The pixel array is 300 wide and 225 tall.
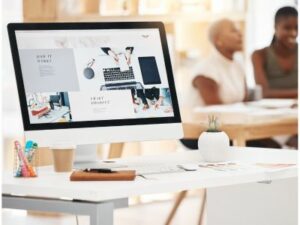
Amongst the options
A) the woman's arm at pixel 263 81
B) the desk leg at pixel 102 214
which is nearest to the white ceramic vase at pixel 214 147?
the desk leg at pixel 102 214

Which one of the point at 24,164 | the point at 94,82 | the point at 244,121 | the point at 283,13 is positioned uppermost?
the point at 283,13

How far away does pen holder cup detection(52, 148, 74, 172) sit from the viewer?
2643 millimetres

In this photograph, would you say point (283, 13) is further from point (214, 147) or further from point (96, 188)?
point (96, 188)

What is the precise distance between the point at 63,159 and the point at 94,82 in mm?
308

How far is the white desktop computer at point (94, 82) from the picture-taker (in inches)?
108

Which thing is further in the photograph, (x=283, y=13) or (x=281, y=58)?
(x=281, y=58)

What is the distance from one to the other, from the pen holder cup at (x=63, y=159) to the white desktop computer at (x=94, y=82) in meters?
0.04

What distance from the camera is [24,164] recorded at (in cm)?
255

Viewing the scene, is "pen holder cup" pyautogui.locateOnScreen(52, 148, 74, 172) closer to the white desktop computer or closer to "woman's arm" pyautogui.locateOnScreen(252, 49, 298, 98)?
Result: the white desktop computer

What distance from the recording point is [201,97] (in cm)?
562

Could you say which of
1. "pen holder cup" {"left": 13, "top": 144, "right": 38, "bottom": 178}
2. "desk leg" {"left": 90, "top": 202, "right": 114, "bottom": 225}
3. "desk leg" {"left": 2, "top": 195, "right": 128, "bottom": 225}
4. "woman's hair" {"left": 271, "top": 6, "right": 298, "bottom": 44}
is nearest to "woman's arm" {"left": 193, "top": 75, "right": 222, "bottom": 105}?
"woman's hair" {"left": 271, "top": 6, "right": 298, "bottom": 44}

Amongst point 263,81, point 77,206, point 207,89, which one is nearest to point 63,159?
point 77,206

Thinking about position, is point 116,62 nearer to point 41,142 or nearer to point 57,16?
point 41,142

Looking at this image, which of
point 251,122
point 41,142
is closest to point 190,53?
point 251,122
